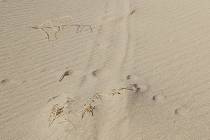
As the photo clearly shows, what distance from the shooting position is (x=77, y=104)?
3637mm

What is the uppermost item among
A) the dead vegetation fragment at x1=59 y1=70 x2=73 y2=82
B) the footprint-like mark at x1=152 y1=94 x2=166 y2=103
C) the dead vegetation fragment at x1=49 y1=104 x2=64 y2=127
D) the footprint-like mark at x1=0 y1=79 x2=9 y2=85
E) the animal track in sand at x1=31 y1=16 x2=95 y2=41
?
the animal track in sand at x1=31 y1=16 x2=95 y2=41

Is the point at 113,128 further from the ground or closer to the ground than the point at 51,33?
closer to the ground

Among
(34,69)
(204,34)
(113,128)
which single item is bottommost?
(113,128)

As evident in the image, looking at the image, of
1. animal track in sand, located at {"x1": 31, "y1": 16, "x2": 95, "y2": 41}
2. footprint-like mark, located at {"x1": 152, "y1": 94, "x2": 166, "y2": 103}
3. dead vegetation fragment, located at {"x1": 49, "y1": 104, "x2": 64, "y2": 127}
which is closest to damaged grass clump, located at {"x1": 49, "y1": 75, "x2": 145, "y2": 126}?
dead vegetation fragment, located at {"x1": 49, "y1": 104, "x2": 64, "y2": 127}

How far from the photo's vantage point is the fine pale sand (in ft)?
11.2

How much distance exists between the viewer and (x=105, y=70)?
162 inches

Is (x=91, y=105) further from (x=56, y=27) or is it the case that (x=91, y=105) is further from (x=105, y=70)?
(x=56, y=27)

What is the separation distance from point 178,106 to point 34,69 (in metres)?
1.69

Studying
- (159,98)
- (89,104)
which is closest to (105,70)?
(89,104)

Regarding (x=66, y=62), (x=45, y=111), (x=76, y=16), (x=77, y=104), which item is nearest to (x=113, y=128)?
(x=77, y=104)

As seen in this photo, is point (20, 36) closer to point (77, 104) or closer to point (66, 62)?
point (66, 62)

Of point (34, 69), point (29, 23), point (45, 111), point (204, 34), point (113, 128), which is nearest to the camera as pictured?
point (113, 128)

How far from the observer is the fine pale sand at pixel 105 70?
3.42 metres

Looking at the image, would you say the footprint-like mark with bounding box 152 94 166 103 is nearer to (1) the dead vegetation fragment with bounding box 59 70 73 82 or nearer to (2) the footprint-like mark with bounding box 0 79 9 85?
(1) the dead vegetation fragment with bounding box 59 70 73 82
